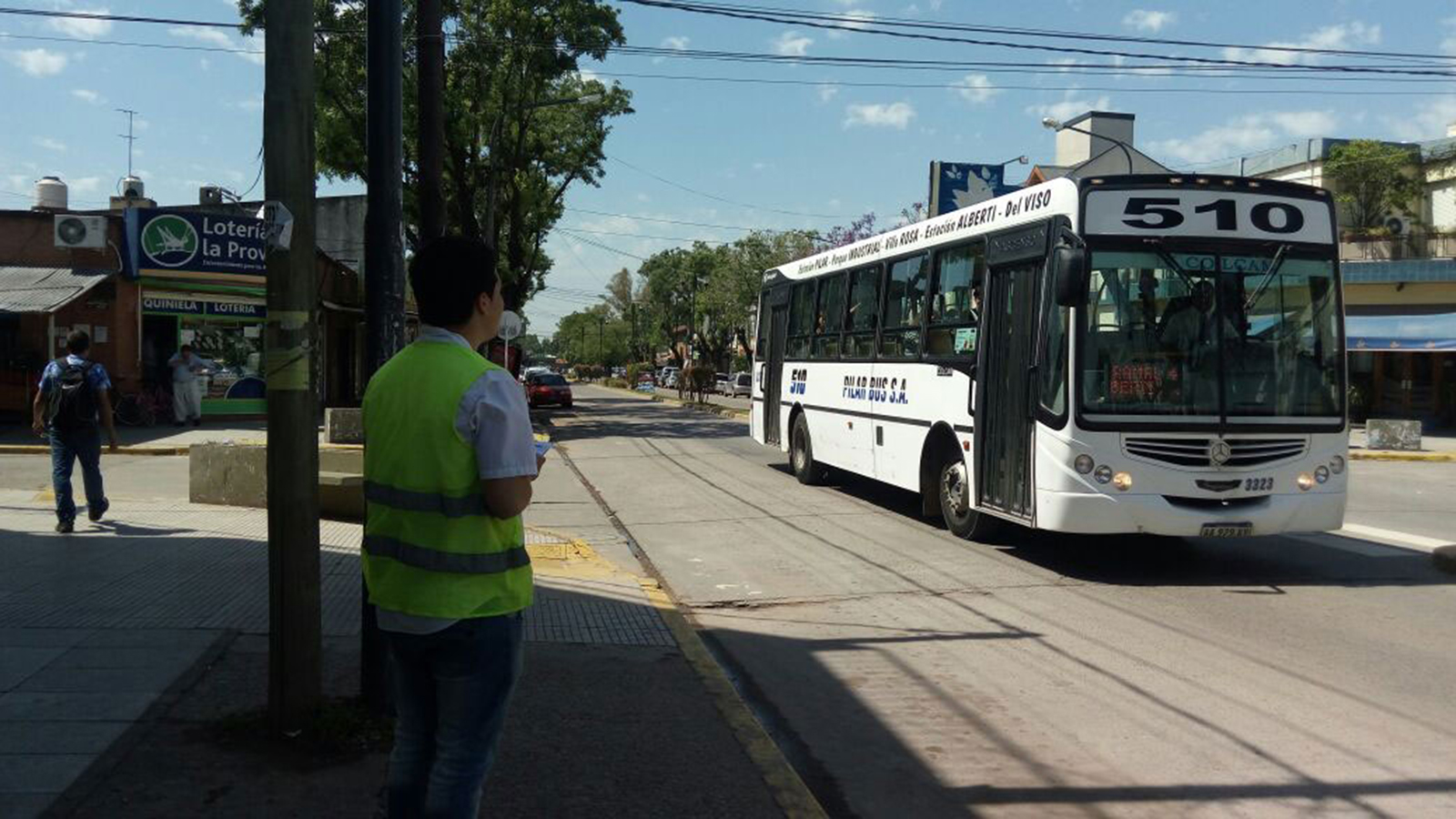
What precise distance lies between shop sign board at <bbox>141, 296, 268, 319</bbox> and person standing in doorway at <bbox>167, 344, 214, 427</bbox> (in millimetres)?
1055

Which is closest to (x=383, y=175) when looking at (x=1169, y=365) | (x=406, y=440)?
(x=406, y=440)

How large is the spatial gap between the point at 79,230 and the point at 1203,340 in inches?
887

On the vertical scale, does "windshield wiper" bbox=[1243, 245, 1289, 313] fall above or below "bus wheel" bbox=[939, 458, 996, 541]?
above

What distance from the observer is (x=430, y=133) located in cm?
595

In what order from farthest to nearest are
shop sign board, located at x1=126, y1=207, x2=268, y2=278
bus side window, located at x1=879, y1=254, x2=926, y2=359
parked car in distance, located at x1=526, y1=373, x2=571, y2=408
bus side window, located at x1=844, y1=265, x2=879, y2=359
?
parked car in distance, located at x1=526, y1=373, x2=571, y2=408 → shop sign board, located at x1=126, y1=207, x2=268, y2=278 → bus side window, located at x1=844, y1=265, x2=879, y2=359 → bus side window, located at x1=879, y1=254, x2=926, y2=359

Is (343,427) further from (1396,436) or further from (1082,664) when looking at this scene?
(1396,436)

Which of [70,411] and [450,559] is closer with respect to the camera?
[450,559]

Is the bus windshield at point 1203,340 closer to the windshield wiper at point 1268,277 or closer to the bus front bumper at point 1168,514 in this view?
the windshield wiper at point 1268,277

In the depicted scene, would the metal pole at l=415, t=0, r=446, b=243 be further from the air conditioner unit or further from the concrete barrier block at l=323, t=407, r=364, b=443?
the air conditioner unit

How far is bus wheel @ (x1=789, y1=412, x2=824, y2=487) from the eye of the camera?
1611cm

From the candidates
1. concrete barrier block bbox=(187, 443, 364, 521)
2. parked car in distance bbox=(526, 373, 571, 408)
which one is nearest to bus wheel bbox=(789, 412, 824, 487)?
concrete barrier block bbox=(187, 443, 364, 521)

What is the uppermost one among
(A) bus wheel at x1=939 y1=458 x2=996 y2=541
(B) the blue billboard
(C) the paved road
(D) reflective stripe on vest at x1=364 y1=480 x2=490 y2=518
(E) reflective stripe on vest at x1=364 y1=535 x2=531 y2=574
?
(B) the blue billboard

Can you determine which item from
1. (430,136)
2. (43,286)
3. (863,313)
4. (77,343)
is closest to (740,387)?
(43,286)

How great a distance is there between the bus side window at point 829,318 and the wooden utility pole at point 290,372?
35.6 feet
